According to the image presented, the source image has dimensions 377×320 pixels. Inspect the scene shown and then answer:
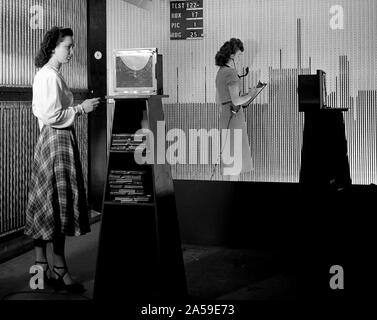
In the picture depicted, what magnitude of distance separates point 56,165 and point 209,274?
1411mm

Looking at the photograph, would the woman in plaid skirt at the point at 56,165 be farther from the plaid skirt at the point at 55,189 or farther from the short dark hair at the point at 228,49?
the short dark hair at the point at 228,49

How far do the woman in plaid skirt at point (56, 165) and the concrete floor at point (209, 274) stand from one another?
39cm

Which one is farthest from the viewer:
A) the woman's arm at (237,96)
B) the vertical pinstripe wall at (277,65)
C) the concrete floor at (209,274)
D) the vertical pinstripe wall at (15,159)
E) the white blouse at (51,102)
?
the vertical pinstripe wall at (277,65)

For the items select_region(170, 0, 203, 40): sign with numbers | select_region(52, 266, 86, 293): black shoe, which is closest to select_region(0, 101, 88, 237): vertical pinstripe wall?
select_region(52, 266, 86, 293): black shoe

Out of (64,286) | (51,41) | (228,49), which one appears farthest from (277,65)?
(64,286)

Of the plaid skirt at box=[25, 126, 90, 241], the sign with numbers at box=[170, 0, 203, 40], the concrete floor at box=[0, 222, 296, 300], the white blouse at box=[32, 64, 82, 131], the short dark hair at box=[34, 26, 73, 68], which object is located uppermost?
the sign with numbers at box=[170, 0, 203, 40]

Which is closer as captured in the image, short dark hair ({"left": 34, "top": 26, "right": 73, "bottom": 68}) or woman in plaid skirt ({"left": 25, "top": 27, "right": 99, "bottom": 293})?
woman in plaid skirt ({"left": 25, "top": 27, "right": 99, "bottom": 293})

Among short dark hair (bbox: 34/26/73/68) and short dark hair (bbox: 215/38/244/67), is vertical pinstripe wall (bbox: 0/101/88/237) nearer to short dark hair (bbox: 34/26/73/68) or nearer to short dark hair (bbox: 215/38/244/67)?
short dark hair (bbox: 34/26/73/68)

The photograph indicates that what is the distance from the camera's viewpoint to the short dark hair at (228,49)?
5.62m

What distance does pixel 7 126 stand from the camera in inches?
199

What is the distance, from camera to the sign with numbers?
237 inches

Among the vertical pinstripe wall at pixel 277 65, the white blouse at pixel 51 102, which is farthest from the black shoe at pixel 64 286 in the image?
the vertical pinstripe wall at pixel 277 65

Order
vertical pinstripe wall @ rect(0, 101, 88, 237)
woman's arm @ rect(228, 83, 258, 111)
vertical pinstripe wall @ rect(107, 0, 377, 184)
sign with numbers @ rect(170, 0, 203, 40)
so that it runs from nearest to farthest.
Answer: vertical pinstripe wall @ rect(0, 101, 88, 237) → woman's arm @ rect(228, 83, 258, 111) → vertical pinstripe wall @ rect(107, 0, 377, 184) → sign with numbers @ rect(170, 0, 203, 40)
